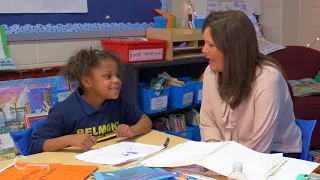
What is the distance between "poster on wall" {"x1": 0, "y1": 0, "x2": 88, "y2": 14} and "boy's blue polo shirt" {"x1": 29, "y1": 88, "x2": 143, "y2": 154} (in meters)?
0.83

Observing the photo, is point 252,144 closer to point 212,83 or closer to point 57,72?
point 212,83

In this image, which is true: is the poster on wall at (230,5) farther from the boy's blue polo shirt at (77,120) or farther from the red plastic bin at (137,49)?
the boy's blue polo shirt at (77,120)

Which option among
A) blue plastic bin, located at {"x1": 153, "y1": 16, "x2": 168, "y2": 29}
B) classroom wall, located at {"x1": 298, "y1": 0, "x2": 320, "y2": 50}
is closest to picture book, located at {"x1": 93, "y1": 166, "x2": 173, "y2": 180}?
blue plastic bin, located at {"x1": 153, "y1": 16, "x2": 168, "y2": 29}

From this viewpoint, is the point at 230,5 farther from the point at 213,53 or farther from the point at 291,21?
the point at 213,53

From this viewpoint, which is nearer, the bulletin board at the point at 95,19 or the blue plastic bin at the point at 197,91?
the bulletin board at the point at 95,19

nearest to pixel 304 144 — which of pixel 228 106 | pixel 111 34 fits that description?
pixel 228 106

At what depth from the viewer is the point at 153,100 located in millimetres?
2656

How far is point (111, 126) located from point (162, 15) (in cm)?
142

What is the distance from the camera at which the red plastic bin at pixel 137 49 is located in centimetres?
254

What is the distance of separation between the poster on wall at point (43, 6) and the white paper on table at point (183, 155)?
4.79 feet

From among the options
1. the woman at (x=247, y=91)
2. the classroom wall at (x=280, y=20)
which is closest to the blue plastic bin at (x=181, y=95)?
the woman at (x=247, y=91)

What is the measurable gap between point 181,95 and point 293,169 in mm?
1644

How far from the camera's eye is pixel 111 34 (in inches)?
108

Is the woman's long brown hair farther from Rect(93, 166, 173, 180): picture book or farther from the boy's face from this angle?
Rect(93, 166, 173, 180): picture book
